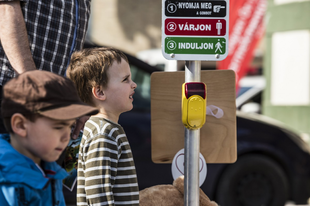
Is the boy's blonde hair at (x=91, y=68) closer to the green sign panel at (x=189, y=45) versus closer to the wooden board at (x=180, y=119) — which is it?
the green sign panel at (x=189, y=45)

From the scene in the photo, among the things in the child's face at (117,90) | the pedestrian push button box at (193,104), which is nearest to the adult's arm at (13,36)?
the child's face at (117,90)

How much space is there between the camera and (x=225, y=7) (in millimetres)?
2508

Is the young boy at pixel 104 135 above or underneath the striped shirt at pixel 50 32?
underneath

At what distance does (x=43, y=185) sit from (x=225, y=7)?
1.39 m

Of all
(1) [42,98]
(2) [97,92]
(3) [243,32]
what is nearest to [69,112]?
(1) [42,98]

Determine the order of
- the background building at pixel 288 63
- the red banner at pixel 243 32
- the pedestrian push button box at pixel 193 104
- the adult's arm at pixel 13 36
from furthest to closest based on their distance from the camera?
the background building at pixel 288 63 < the red banner at pixel 243 32 < the pedestrian push button box at pixel 193 104 < the adult's arm at pixel 13 36

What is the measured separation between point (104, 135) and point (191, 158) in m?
0.61

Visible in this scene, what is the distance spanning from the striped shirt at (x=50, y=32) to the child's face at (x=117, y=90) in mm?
332

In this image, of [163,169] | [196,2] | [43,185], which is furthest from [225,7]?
[163,169]

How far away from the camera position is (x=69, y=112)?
1641 mm

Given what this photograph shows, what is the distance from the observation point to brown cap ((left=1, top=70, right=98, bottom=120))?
5.28 ft

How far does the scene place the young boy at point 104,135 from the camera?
6.68 ft

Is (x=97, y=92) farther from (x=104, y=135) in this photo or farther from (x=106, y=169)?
(x=106, y=169)

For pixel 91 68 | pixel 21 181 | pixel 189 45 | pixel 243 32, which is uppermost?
pixel 243 32
